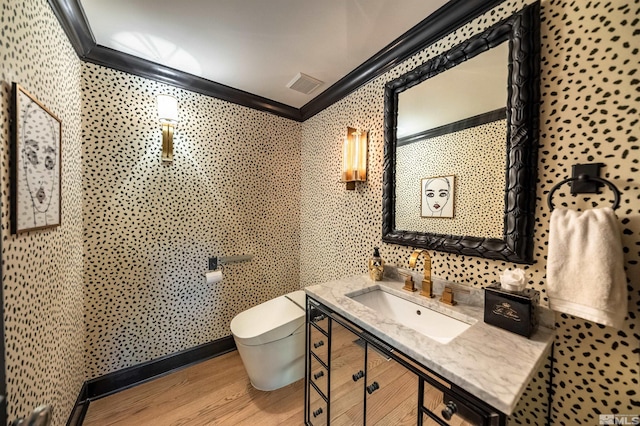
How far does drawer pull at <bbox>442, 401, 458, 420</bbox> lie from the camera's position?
0.67 m

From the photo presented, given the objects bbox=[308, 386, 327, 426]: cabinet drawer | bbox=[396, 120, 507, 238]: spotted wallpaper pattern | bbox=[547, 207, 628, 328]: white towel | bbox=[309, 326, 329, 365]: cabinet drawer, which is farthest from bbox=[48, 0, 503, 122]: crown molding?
bbox=[308, 386, 327, 426]: cabinet drawer

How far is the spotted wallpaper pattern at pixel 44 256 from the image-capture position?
0.77 metres

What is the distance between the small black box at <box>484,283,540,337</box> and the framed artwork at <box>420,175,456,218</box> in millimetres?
467

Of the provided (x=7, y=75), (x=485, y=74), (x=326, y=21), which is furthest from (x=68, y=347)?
(x=485, y=74)

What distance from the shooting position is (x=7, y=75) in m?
0.77

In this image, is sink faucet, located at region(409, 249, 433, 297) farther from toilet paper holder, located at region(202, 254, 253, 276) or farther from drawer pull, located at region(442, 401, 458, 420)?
toilet paper holder, located at region(202, 254, 253, 276)

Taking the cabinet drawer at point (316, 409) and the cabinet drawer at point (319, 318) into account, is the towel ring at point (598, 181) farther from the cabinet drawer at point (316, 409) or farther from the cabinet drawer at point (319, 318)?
the cabinet drawer at point (316, 409)

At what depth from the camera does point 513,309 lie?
0.87 metres

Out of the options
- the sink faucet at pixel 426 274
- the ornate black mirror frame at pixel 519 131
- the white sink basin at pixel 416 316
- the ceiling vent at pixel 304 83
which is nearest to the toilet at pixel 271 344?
the white sink basin at pixel 416 316

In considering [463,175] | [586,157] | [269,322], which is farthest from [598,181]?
[269,322]

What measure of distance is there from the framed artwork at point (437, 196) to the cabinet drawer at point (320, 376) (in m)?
1.06

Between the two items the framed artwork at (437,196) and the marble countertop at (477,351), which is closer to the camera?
the marble countertop at (477,351)

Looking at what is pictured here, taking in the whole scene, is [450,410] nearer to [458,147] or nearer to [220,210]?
[458,147]

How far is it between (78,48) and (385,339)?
7.90ft
